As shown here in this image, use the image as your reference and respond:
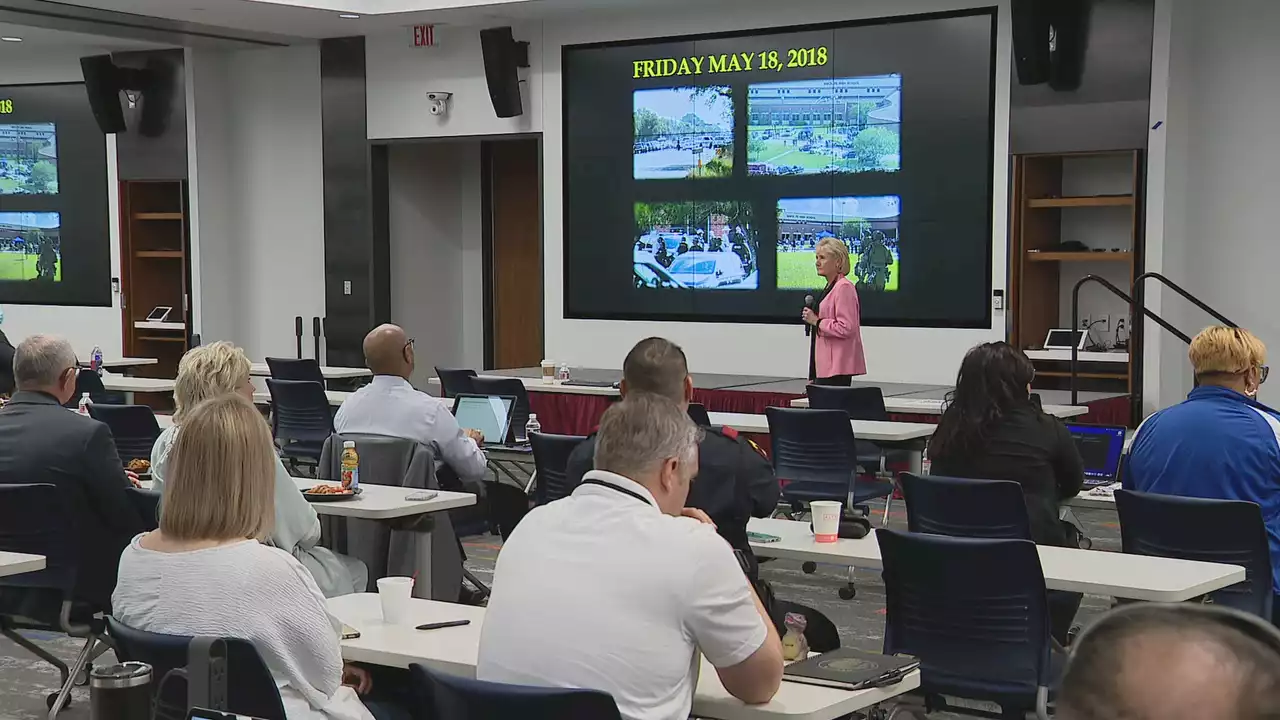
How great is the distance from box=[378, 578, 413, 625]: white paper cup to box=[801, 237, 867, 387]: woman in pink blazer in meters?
6.25

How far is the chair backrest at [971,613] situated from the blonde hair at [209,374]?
2252 mm

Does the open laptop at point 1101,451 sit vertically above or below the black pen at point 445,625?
above

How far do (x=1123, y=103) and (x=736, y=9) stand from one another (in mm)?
3461

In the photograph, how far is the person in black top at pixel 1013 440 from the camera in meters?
5.00

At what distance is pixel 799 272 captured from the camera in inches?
489

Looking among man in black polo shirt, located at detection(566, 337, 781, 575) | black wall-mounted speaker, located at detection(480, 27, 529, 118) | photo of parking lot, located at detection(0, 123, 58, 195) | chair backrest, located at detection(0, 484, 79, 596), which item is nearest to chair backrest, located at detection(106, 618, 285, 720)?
man in black polo shirt, located at detection(566, 337, 781, 575)

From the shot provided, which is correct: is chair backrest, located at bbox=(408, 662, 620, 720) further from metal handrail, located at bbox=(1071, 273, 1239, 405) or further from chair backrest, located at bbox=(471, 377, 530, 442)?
metal handrail, located at bbox=(1071, 273, 1239, 405)

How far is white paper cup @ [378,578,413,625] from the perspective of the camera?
3529 mm

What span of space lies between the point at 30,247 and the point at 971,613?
15.2 m

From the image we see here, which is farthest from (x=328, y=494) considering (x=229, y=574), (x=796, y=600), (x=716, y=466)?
(x=796, y=600)

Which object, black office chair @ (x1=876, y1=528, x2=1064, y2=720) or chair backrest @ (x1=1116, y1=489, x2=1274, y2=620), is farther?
chair backrest @ (x1=1116, y1=489, x2=1274, y2=620)

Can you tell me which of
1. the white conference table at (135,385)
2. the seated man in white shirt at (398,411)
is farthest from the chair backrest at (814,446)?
the white conference table at (135,385)

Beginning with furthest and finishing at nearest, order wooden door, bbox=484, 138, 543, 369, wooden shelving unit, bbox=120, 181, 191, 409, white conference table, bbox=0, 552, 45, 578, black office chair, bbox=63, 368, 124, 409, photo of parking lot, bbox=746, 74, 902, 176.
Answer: wooden shelving unit, bbox=120, 181, 191, 409, wooden door, bbox=484, 138, 543, 369, photo of parking lot, bbox=746, 74, 902, 176, black office chair, bbox=63, 368, 124, 409, white conference table, bbox=0, 552, 45, 578

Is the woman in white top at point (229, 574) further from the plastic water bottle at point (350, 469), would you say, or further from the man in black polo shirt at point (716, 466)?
the plastic water bottle at point (350, 469)
